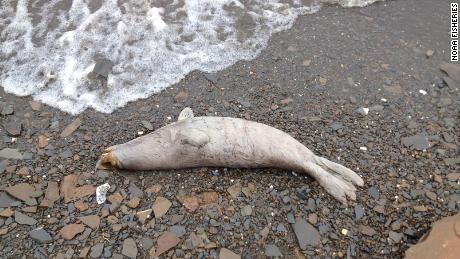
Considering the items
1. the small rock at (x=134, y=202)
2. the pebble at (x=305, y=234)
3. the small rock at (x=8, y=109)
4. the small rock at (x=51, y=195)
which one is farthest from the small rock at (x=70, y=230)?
the pebble at (x=305, y=234)

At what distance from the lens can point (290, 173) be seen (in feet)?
12.4

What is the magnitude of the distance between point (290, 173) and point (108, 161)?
1.57 m

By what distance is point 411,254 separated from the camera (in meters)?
3.14

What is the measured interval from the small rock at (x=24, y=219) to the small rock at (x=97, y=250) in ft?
1.83

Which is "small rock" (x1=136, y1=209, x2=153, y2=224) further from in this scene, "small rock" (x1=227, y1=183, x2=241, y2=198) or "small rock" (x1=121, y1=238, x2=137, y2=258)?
"small rock" (x1=227, y1=183, x2=241, y2=198)

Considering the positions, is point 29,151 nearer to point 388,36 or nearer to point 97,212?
point 97,212

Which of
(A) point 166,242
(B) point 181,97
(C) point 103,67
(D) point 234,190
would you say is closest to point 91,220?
(A) point 166,242

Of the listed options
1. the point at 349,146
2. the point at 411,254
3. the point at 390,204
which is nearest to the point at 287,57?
the point at 349,146

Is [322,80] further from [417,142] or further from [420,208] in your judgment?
[420,208]

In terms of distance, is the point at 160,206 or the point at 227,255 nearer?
the point at 227,255

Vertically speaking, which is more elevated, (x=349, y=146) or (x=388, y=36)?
(x=388, y=36)

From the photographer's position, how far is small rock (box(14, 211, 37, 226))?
3.45 metres

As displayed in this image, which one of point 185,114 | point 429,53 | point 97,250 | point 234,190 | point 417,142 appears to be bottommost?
point 97,250

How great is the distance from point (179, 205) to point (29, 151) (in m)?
1.52
